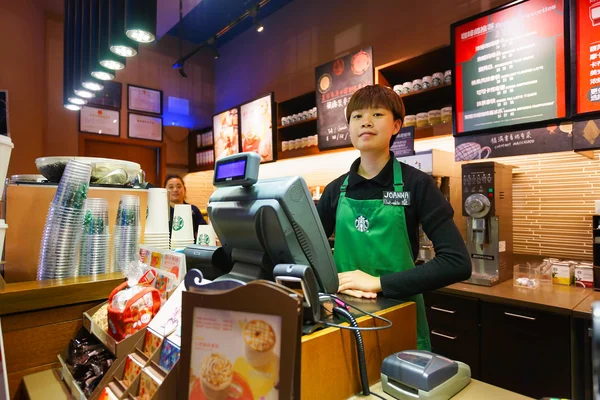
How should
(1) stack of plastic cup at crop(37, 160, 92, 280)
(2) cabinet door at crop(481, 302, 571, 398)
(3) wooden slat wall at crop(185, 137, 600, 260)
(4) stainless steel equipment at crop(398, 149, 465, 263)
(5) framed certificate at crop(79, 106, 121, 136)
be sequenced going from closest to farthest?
(1) stack of plastic cup at crop(37, 160, 92, 280) → (2) cabinet door at crop(481, 302, 571, 398) → (3) wooden slat wall at crop(185, 137, 600, 260) → (4) stainless steel equipment at crop(398, 149, 465, 263) → (5) framed certificate at crop(79, 106, 121, 136)

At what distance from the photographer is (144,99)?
20.2 ft

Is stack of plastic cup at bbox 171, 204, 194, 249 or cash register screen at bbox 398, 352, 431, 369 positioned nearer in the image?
cash register screen at bbox 398, 352, 431, 369

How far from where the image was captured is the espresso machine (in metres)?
2.48

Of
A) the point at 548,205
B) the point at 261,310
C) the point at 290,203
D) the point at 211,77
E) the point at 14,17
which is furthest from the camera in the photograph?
the point at 211,77

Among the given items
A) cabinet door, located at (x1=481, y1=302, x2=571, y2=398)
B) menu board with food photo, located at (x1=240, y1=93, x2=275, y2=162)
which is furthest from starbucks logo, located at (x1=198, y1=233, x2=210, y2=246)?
menu board with food photo, located at (x1=240, y1=93, x2=275, y2=162)

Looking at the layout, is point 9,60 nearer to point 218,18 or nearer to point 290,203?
point 218,18

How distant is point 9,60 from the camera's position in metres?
4.53

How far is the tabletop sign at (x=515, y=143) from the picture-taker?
238 cm

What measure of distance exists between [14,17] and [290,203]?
17.9ft

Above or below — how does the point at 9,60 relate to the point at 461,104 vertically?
above

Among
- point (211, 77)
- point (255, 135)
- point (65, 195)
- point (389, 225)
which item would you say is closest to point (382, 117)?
point (389, 225)

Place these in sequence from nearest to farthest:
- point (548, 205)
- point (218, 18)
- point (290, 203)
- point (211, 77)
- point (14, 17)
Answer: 1. point (290, 203)
2. point (548, 205)
3. point (14, 17)
4. point (218, 18)
5. point (211, 77)

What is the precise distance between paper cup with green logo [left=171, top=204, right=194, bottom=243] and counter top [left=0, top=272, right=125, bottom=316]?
0.96 ft

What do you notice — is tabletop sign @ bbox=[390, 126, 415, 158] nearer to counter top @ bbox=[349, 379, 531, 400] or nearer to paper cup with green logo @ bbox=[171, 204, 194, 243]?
paper cup with green logo @ bbox=[171, 204, 194, 243]
